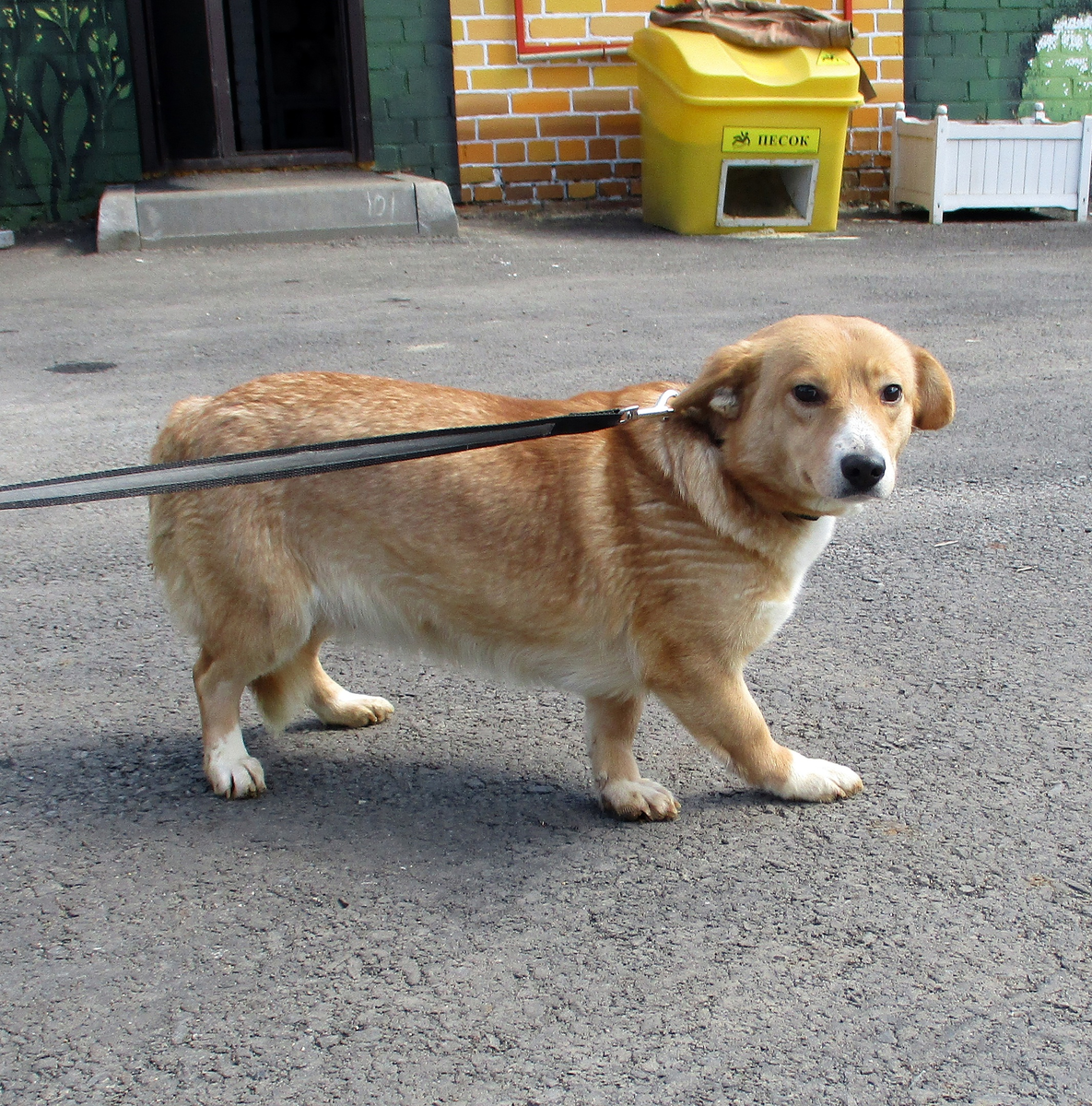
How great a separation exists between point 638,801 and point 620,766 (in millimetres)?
100

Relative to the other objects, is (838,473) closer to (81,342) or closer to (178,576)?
(178,576)

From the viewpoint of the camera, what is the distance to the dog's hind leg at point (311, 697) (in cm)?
321

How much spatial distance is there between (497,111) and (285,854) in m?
10.8

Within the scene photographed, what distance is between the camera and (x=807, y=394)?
2639 mm

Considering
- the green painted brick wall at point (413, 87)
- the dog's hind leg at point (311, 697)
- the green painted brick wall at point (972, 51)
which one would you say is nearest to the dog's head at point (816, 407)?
the dog's hind leg at point (311, 697)

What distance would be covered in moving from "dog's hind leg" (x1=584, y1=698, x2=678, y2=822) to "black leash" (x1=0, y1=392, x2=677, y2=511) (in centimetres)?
72

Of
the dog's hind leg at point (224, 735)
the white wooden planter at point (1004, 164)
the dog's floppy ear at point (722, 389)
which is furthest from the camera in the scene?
the white wooden planter at point (1004, 164)

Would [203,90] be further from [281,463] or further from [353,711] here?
[281,463]

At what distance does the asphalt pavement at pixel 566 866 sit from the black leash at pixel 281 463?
2.75 ft

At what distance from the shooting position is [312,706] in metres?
3.43

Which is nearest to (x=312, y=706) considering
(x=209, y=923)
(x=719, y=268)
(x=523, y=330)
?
(x=209, y=923)

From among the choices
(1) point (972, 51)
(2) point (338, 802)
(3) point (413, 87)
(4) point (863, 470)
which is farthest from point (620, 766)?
(1) point (972, 51)

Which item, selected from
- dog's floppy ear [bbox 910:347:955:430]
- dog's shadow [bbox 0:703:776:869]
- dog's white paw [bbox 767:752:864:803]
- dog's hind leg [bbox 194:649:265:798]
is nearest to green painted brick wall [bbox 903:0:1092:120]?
dog's floppy ear [bbox 910:347:955:430]

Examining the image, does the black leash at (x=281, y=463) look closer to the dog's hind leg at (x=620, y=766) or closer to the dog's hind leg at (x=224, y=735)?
the dog's hind leg at (x=224, y=735)
